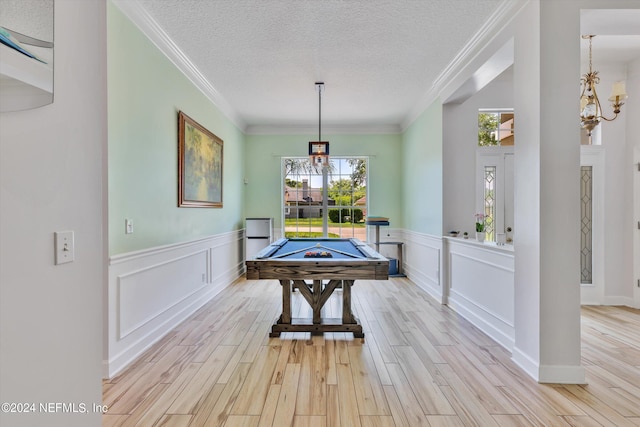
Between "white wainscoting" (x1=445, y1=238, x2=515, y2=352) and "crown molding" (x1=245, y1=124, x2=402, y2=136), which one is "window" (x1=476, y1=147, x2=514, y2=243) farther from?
"crown molding" (x1=245, y1=124, x2=402, y2=136)

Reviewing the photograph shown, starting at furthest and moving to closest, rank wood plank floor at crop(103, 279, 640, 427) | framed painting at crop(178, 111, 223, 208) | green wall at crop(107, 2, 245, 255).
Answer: framed painting at crop(178, 111, 223, 208)
green wall at crop(107, 2, 245, 255)
wood plank floor at crop(103, 279, 640, 427)

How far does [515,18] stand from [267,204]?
4.93 metres

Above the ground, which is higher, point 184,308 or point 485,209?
point 485,209

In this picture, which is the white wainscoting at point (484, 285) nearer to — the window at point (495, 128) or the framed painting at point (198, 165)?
the window at point (495, 128)

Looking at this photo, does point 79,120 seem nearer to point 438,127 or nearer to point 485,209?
point 438,127

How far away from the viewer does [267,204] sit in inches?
258

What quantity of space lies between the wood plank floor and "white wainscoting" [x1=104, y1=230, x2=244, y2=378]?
14cm

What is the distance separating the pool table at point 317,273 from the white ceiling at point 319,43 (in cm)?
206

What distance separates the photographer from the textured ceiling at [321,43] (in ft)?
8.71

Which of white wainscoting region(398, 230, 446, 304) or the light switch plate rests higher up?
the light switch plate

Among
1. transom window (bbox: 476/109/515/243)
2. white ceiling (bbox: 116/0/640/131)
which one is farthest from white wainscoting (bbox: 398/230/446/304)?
white ceiling (bbox: 116/0/640/131)

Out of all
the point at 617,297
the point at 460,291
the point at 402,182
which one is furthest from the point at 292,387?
the point at 402,182

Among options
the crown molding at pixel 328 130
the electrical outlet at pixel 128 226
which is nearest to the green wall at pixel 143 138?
the electrical outlet at pixel 128 226

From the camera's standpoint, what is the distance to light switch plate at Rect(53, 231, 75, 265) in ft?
3.80
